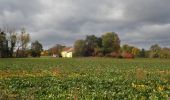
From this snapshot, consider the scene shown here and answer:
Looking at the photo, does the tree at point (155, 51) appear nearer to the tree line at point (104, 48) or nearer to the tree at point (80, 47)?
the tree line at point (104, 48)

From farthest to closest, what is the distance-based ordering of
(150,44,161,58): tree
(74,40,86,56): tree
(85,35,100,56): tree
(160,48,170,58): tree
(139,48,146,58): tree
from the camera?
(139,48,146,58): tree
(74,40,86,56): tree
(85,35,100,56): tree
(150,44,161,58): tree
(160,48,170,58): tree

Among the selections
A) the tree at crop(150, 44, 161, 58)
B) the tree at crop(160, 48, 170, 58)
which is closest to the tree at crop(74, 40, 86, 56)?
the tree at crop(150, 44, 161, 58)

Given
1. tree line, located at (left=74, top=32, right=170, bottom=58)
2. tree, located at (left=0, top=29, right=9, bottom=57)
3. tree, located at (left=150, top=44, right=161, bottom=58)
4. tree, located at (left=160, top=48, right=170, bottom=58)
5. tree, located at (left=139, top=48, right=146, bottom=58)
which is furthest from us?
tree, located at (left=139, top=48, right=146, bottom=58)

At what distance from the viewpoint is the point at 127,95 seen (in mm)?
17516

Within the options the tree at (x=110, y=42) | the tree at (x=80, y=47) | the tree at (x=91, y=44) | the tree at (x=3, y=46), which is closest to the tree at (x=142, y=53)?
the tree at (x=110, y=42)

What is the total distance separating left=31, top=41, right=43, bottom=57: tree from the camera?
464 ft

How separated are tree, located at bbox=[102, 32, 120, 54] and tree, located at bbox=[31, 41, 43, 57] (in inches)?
1005

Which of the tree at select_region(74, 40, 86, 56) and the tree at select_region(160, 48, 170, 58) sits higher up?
the tree at select_region(74, 40, 86, 56)

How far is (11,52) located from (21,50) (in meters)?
9.46

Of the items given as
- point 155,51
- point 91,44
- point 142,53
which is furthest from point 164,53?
point 91,44

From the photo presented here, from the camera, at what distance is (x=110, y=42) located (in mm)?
146125

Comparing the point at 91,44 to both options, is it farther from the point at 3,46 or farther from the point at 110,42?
the point at 3,46

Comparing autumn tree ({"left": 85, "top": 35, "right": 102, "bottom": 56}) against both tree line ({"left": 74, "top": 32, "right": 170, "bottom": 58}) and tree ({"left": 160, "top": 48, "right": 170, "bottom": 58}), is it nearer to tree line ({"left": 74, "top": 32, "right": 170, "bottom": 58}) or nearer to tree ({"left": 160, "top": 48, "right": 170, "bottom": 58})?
tree line ({"left": 74, "top": 32, "right": 170, "bottom": 58})

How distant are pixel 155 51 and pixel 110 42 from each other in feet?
63.1
